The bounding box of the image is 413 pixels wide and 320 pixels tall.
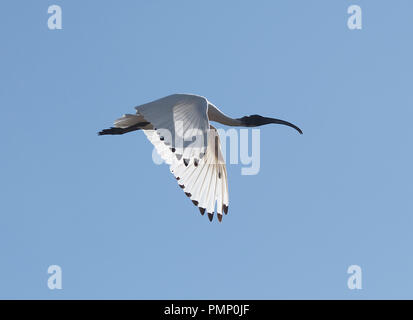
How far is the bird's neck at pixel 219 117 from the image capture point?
1333cm

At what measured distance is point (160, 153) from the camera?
567 inches

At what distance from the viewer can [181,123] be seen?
1144 centimetres

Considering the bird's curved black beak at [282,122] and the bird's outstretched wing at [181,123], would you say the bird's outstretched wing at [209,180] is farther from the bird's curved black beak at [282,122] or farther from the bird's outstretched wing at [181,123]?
the bird's outstretched wing at [181,123]

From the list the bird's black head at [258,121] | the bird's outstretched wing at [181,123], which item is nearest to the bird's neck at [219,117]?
the bird's black head at [258,121]

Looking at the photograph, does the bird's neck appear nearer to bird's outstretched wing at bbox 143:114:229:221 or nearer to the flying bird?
the flying bird

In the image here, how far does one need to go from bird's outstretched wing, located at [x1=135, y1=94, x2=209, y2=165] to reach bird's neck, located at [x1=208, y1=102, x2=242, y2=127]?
111cm

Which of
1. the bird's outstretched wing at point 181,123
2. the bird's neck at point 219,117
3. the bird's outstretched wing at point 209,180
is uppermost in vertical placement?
the bird's neck at point 219,117

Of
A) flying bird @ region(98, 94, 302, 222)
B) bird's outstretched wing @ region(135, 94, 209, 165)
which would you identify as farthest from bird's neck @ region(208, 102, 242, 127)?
bird's outstretched wing @ region(135, 94, 209, 165)

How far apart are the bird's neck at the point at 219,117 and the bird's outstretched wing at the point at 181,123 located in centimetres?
111
